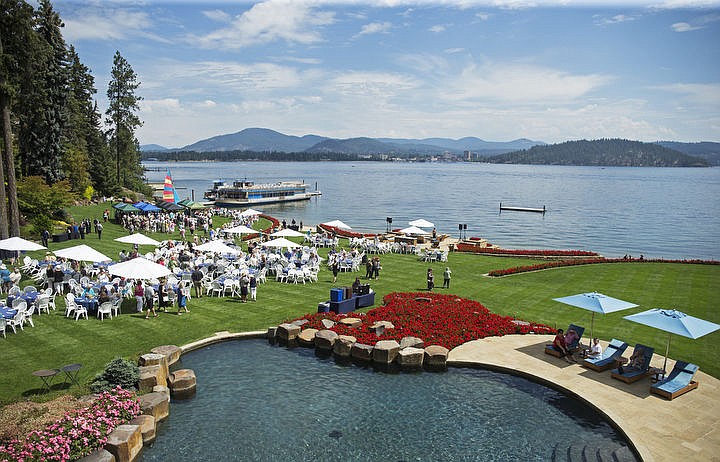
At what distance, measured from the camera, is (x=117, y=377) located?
11602 millimetres

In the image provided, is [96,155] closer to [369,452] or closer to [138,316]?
[138,316]

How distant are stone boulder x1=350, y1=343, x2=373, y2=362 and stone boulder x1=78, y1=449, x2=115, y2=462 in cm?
740

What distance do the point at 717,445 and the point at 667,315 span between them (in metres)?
3.69

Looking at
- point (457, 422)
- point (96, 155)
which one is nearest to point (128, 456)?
point (457, 422)

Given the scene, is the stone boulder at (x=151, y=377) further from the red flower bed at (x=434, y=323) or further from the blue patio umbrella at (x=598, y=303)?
the blue patio umbrella at (x=598, y=303)

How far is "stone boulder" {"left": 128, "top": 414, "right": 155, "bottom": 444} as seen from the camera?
10211 millimetres

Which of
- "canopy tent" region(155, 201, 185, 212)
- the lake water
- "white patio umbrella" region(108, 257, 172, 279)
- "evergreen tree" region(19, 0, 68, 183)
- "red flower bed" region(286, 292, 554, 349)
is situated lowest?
the lake water

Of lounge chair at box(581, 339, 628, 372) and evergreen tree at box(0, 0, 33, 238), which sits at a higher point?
evergreen tree at box(0, 0, 33, 238)

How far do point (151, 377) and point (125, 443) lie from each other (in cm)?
287

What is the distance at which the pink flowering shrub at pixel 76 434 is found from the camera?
28.3 ft

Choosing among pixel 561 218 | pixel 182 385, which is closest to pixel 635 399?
pixel 182 385

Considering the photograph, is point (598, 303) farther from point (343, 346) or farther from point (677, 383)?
point (343, 346)

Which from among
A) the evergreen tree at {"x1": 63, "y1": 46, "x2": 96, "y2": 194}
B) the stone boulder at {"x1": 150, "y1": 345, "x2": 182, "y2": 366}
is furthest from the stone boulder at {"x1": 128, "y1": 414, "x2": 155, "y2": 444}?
the evergreen tree at {"x1": 63, "y1": 46, "x2": 96, "y2": 194}

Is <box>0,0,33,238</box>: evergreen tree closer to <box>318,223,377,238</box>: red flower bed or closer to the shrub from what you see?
the shrub
